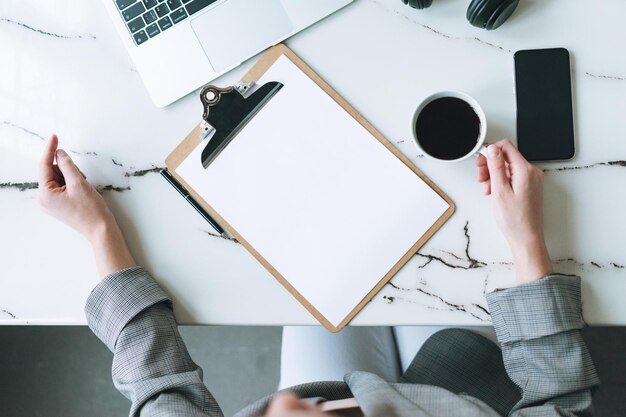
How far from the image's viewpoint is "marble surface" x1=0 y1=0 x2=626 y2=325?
0.71m

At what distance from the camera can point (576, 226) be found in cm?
70

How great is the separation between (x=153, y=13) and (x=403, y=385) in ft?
1.95

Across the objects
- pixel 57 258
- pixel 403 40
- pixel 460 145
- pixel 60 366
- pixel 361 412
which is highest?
pixel 403 40

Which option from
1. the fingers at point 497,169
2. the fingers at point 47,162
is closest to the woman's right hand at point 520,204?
the fingers at point 497,169

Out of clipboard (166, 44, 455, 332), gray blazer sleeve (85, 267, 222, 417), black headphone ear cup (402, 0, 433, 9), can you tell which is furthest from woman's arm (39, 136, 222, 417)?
black headphone ear cup (402, 0, 433, 9)

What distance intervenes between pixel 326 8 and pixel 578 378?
564 millimetres

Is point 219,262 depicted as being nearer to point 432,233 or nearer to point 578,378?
point 432,233

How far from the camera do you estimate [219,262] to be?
739 mm

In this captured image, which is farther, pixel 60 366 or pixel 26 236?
pixel 60 366

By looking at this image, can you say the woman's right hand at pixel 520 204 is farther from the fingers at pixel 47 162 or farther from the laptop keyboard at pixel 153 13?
the fingers at pixel 47 162

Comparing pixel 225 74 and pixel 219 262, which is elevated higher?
pixel 225 74

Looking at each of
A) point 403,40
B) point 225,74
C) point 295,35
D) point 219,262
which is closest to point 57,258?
point 219,262

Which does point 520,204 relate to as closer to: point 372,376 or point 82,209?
point 372,376

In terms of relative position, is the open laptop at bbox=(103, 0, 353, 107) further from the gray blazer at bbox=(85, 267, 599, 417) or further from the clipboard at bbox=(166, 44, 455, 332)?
the gray blazer at bbox=(85, 267, 599, 417)
